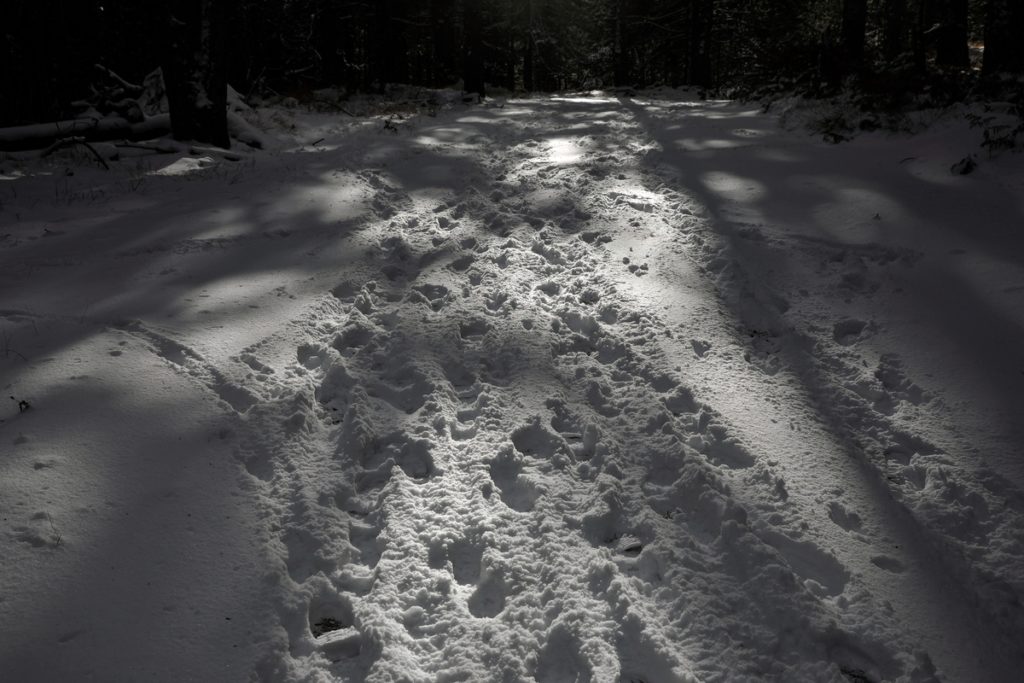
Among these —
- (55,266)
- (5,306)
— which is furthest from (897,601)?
(55,266)

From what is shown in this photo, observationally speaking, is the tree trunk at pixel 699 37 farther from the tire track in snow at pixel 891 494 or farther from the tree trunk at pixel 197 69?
the tire track in snow at pixel 891 494

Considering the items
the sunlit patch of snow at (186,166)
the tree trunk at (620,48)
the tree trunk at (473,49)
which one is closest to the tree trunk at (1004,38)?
the sunlit patch of snow at (186,166)

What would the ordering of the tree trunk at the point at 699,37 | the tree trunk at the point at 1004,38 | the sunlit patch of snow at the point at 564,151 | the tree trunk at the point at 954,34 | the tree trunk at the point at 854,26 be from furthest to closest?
the tree trunk at the point at 699,37 < the tree trunk at the point at 854,26 < the tree trunk at the point at 954,34 < the sunlit patch of snow at the point at 564,151 < the tree trunk at the point at 1004,38

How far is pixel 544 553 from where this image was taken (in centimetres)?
250

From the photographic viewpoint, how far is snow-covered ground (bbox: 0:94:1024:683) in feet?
7.00

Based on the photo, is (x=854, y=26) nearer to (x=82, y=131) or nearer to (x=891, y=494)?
(x=891, y=494)

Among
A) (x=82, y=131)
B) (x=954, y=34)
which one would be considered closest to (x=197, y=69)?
(x=82, y=131)

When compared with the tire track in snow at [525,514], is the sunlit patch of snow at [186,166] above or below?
above

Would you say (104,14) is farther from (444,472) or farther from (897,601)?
(897,601)

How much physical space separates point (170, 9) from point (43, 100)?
544 centimetres

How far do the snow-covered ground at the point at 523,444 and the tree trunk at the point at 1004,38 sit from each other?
360 cm

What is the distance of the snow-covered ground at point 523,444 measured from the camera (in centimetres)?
213

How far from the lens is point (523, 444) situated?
3.18 m

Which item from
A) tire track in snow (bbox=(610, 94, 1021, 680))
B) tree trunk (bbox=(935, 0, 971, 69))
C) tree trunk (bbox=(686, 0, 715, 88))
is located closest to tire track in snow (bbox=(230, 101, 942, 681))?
tire track in snow (bbox=(610, 94, 1021, 680))
